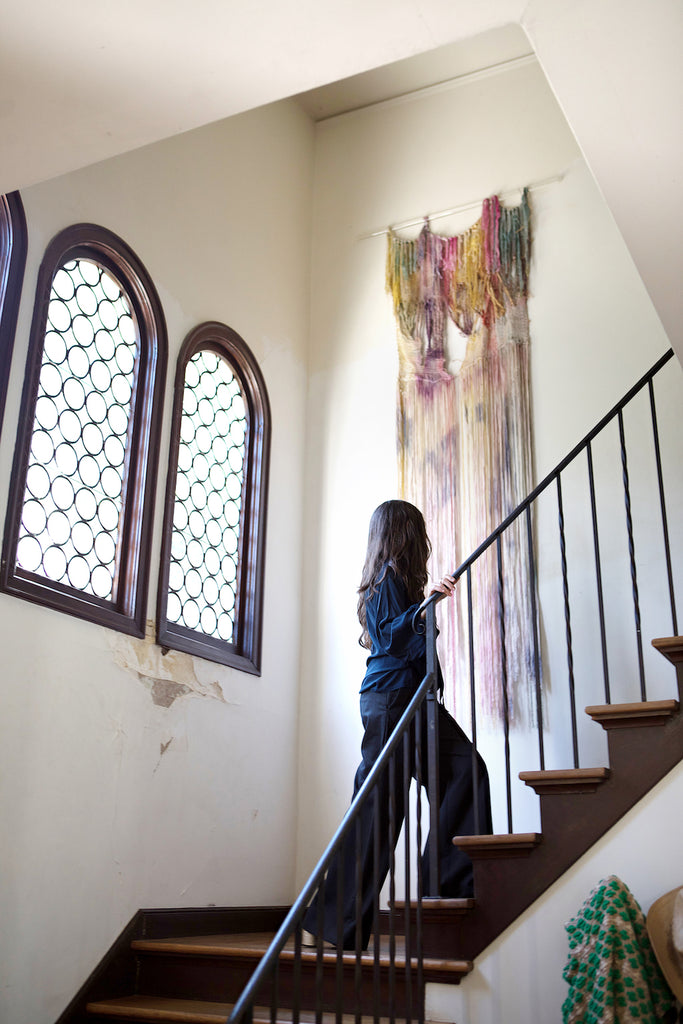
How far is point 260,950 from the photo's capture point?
128 inches

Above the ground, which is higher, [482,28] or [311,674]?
[482,28]

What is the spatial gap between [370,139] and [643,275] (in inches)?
145

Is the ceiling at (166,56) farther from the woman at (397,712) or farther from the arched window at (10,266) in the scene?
the woman at (397,712)

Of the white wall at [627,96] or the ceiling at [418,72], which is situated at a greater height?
the ceiling at [418,72]

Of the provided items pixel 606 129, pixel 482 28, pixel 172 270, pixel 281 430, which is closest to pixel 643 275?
pixel 606 129

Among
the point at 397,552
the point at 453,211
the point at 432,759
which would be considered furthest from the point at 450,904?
the point at 453,211

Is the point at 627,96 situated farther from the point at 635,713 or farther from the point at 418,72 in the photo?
the point at 418,72

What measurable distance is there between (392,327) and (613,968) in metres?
3.66

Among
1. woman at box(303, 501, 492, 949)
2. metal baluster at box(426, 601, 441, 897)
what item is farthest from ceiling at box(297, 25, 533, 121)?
metal baluster at box(426, 601, 441, 897)

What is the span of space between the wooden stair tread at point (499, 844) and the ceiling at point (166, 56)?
2.25 metres

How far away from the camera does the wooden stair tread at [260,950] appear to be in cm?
289

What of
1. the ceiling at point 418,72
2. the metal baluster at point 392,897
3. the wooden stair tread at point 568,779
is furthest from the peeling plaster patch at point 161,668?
Result: the ceiling at point 418,72

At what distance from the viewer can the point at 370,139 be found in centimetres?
593

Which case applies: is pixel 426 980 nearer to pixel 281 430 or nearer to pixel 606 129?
pixel 606 129
